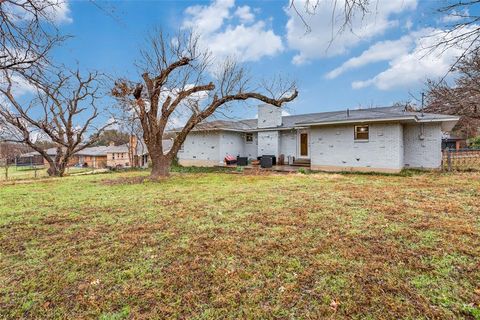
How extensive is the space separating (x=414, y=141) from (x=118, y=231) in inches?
555

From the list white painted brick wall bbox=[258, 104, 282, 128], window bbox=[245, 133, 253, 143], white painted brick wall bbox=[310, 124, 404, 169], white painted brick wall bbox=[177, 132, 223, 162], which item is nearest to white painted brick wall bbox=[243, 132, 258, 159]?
window bbox=[245, 133, 253, 143]

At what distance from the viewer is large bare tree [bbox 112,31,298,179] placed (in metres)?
10.7

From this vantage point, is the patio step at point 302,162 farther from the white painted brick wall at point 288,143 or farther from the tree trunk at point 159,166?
the tree trunk at point 159,166

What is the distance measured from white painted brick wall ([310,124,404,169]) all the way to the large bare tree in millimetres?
3435

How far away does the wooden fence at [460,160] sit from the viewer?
1200 cm

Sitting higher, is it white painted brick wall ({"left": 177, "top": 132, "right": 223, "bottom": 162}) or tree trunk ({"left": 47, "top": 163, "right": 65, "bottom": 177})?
white painted brick wall ({"left": 177, "top": 132, "right": 223, "bottom": 162})

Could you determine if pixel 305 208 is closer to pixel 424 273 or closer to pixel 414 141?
pixel 424 273

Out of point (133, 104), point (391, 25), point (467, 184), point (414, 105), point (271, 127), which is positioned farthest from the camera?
point (414, 105)

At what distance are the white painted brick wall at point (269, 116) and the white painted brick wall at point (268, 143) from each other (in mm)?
574

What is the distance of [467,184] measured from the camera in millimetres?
8398

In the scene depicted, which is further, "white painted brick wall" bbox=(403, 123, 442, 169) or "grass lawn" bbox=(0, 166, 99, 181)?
"grass lawn" bbox=(0, 166, 99, 181)

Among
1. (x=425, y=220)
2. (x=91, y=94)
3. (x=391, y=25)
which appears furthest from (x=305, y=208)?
(x=91, y=94)

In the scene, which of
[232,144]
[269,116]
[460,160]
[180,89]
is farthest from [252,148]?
[460,160]

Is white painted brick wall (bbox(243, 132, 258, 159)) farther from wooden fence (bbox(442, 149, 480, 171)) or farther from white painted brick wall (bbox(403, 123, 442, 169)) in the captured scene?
wooden fence (bbox(442, 149, 480, 171))
